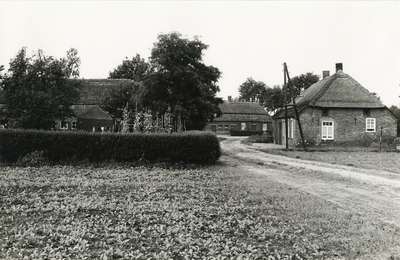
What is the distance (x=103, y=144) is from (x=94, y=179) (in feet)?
16.3

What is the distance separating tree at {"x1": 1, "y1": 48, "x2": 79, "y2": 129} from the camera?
34000mm

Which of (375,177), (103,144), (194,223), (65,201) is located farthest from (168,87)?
(194,223)

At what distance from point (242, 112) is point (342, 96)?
41704 mm

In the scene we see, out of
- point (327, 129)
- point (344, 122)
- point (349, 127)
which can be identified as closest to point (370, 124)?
point (349, 127)

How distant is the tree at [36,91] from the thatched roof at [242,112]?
39789 millimetres

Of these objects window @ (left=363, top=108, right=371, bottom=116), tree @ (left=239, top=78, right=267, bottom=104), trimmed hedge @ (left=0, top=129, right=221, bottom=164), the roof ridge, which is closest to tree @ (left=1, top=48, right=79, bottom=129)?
trimmed hedge @ (left=0, top=129, right=221, bottom=164)

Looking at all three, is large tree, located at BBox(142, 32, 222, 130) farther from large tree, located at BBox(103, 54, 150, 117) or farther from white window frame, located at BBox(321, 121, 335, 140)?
white window frame, located at BBox(321, 121, 335, 140)

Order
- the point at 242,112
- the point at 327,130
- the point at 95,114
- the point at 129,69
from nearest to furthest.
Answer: the point at 327,130 → the point at 95,114 → the point at 242,112 → the point at 129,69

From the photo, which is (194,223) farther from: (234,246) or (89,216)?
(89,216)

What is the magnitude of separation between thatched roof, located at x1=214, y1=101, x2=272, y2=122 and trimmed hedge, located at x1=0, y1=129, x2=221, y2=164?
5569 centimetres

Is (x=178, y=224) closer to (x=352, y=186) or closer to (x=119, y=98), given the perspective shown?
(x=352, y=186)

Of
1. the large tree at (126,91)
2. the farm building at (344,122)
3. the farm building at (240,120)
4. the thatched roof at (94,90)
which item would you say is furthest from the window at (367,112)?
the thatched roof at (94,90)

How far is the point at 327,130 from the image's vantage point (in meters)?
33.8

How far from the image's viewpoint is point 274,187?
11672mm
